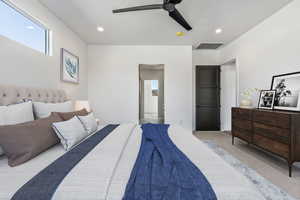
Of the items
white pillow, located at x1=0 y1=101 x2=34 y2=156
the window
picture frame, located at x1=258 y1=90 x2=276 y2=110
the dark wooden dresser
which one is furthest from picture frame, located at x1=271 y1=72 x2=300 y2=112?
the window

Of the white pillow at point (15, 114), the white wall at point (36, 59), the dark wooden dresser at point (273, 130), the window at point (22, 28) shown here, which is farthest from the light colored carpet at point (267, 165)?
A: the window at point (22, 28)

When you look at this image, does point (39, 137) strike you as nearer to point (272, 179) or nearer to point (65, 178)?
point (65, 178)

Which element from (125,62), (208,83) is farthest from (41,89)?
(208,83)

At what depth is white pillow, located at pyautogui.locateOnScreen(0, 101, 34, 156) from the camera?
1.32 m

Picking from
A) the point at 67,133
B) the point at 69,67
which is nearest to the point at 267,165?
the point at 67,133

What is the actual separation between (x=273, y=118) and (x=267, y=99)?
663 millimetres

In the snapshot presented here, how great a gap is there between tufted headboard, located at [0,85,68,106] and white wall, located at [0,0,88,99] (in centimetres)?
13

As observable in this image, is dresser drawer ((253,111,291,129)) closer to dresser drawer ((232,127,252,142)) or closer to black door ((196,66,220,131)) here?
dresser drawer ((232,127,252,142))

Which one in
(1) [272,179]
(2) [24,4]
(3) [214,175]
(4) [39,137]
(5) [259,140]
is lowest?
(1) [272,179]

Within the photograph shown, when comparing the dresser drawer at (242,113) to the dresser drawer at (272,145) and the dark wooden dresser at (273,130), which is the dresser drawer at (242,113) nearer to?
the dark wooden dresser at (273,130)

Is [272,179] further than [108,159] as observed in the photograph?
Yes

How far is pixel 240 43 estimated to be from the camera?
3.77m

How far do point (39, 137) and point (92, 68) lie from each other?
333cm

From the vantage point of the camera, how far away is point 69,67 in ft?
10.5
